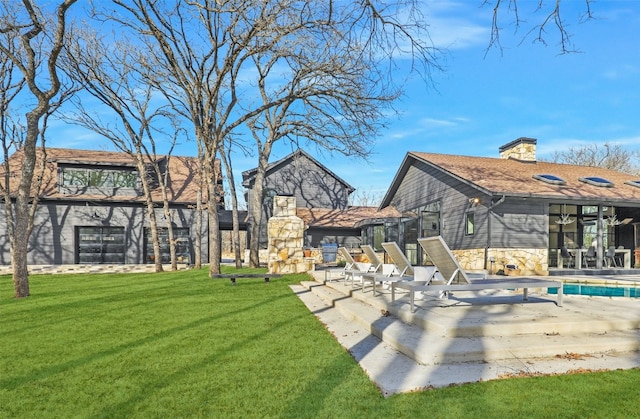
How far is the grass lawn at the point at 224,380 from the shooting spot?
293 centimetres

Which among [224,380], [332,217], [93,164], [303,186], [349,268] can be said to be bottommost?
[349,268]

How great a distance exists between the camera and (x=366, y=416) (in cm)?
281

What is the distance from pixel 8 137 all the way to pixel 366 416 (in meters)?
21.9

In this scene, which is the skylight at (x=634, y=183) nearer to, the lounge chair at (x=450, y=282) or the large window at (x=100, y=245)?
the lounge chair at (x=450, y=282)

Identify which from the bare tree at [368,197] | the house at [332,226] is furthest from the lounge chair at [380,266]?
the bare tree at [368,197]

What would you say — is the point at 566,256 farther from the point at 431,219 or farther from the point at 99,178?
the point at 99,178

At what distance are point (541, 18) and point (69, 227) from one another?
78.7 ft

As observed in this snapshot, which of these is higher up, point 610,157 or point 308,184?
point 610,157

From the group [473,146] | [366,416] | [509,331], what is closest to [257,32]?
[509,331]

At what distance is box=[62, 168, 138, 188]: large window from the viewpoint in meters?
22.3

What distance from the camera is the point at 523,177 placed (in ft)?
54.0

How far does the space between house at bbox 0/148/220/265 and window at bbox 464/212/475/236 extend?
46.0 ft

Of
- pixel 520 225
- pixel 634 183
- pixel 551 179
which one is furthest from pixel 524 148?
pixel 520 225

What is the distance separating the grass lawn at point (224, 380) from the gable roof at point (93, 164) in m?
17.4
